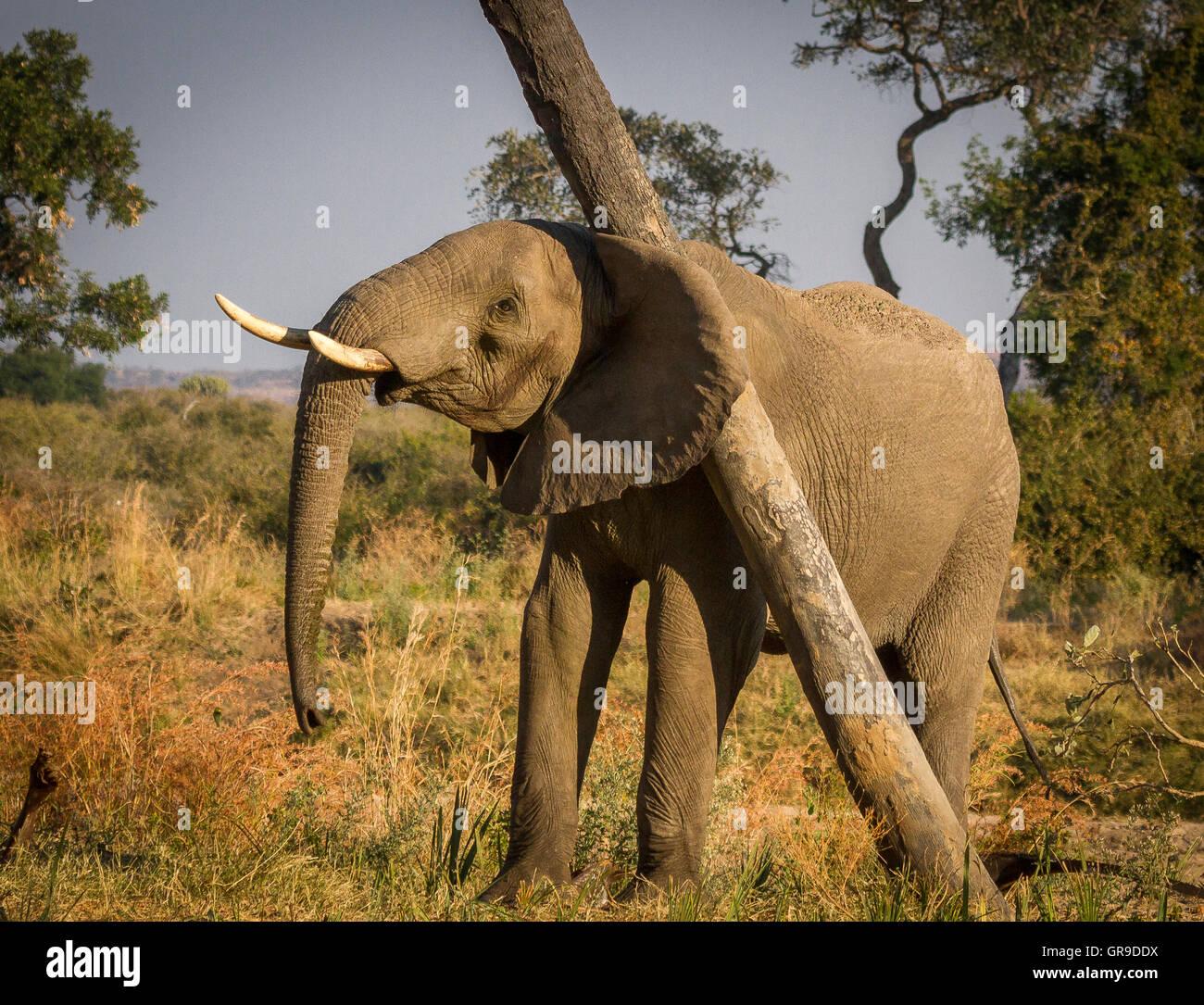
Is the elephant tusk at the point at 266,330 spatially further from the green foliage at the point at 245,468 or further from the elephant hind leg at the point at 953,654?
the green foliage at the point at 245,468

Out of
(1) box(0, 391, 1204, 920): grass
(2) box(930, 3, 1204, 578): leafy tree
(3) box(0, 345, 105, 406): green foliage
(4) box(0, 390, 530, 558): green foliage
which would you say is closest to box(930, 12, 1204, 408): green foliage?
(2) box(930, 3, 1204, 578): leafy tree

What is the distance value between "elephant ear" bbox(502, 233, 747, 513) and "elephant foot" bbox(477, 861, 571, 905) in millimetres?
1341

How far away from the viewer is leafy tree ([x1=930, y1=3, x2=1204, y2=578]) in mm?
13578

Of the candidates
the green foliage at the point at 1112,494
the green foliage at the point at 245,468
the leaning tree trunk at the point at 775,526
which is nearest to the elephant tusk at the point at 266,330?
the leaning tree trunk at the point at 775,526

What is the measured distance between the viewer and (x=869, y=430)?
4.76 metres

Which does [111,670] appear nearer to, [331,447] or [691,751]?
[331,447]

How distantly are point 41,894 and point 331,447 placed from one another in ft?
6.68

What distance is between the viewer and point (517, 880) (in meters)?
4.39

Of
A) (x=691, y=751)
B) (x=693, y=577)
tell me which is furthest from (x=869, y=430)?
(x=691, y=751)

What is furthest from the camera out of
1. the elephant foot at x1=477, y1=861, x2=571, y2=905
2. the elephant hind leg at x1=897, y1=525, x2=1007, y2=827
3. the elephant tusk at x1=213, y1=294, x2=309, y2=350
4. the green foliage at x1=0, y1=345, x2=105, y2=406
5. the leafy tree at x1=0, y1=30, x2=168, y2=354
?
the green foliage at x1=0, y1=345, x2=105, y2=406
